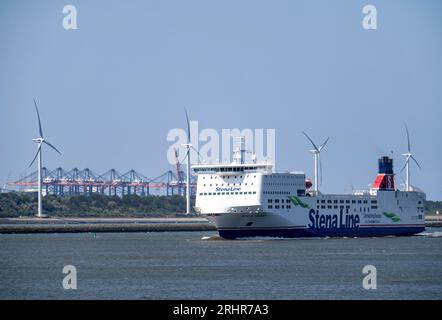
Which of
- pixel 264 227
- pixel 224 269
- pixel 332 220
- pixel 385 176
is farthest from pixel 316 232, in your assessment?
pixel 224 269

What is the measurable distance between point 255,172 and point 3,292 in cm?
5024

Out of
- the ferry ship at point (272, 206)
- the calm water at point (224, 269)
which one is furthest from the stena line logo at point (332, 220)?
the calm water at point (224, 269)

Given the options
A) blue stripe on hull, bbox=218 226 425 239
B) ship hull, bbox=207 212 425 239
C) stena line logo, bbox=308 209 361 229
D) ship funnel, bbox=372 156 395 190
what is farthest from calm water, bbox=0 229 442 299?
ship funnel, bbox=372 156 395 190

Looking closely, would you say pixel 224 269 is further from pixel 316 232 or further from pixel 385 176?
pixel 385 176

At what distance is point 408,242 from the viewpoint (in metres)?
110

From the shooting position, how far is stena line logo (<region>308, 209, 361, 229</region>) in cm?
11154

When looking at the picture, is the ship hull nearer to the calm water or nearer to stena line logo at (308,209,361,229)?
stena line logo at (308,209,361,229)

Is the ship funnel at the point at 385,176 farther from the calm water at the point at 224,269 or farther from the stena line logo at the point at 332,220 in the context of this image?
the calm water at the point at 224,269

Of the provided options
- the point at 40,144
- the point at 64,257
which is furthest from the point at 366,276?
the point at 40,144

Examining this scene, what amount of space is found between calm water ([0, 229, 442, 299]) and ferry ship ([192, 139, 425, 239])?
182cm

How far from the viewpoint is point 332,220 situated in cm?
11475

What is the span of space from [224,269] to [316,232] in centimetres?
4104
